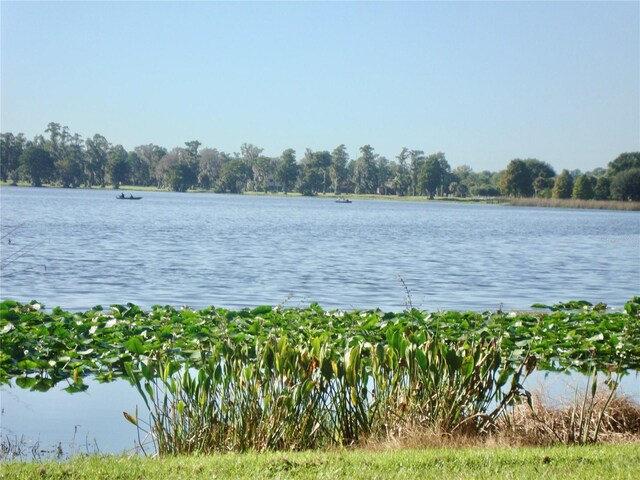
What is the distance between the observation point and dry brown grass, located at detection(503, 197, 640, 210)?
345ft

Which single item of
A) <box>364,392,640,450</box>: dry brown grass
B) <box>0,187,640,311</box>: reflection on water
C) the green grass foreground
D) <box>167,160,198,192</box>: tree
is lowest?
<box>0,187,640,311</box>: reflection on water

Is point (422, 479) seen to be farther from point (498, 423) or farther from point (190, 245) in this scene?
point (190, 245)

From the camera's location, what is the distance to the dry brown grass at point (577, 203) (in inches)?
4146

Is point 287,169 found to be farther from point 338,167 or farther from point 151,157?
point 151,157

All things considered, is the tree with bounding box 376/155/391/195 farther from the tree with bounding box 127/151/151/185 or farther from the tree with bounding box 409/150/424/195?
the tree with bounding box 127/151/151/185

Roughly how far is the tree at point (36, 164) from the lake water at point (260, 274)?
91295 millimetres

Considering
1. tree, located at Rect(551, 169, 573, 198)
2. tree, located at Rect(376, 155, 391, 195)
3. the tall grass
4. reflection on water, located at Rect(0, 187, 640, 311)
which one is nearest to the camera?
the tall grass

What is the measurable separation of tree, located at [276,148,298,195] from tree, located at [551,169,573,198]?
51766 mm

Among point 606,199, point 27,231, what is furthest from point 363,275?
point 606,199

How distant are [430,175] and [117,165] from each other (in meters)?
51.0

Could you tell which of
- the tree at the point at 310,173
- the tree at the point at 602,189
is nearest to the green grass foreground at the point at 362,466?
the tree at the point at 602,189

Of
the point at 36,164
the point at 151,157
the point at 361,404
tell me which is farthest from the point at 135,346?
the point at 151,157

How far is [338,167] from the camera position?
159625mm

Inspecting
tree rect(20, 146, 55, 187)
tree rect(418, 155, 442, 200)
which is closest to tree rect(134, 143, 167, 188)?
tree rect(20, 146, 55, 187)
